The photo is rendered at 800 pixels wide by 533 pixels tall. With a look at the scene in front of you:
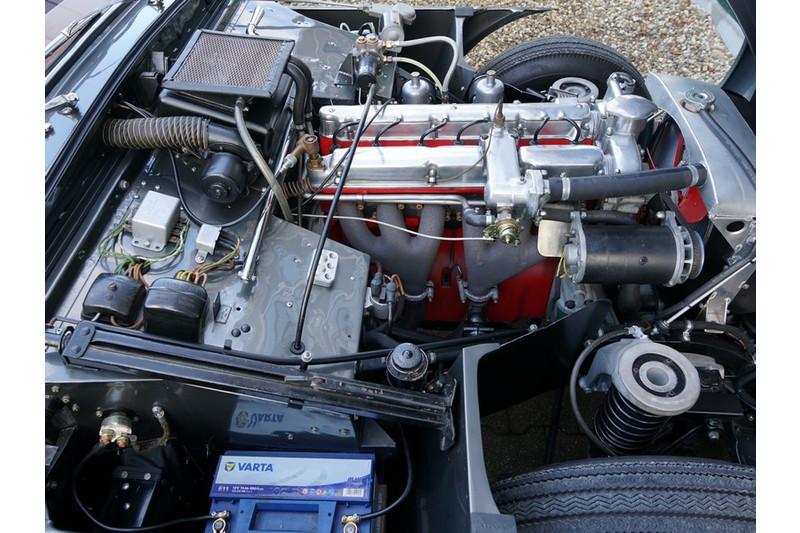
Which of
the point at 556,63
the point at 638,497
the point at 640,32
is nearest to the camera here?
the point at 638,497

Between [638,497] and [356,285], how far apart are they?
89 cm

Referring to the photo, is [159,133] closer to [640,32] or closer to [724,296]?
[724,296]

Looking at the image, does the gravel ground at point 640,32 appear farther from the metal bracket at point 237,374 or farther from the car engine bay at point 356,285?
the metal bracket at point 237,374

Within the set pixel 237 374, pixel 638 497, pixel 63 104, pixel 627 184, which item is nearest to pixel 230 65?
pixel 63 104

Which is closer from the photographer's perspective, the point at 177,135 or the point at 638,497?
the point at 638,497

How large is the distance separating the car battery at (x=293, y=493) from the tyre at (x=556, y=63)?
1.76 m

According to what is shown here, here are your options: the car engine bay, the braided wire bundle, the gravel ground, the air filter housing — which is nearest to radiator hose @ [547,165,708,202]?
the car engine bay

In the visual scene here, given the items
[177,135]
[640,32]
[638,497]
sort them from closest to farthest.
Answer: [638,497] < [177,135] < [640,32]

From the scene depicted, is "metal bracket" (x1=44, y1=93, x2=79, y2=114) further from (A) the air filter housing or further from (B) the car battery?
(B) the car battery

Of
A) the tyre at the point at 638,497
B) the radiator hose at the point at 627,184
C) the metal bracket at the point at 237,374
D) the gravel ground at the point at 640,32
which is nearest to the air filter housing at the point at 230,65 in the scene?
the metal bracket at the point at 237,374

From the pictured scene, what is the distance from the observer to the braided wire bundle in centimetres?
161

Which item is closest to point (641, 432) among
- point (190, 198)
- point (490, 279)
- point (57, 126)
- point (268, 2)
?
point (490, 279)

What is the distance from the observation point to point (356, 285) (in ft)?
5.47

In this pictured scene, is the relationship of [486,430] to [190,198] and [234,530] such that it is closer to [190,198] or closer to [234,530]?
[234,530]
